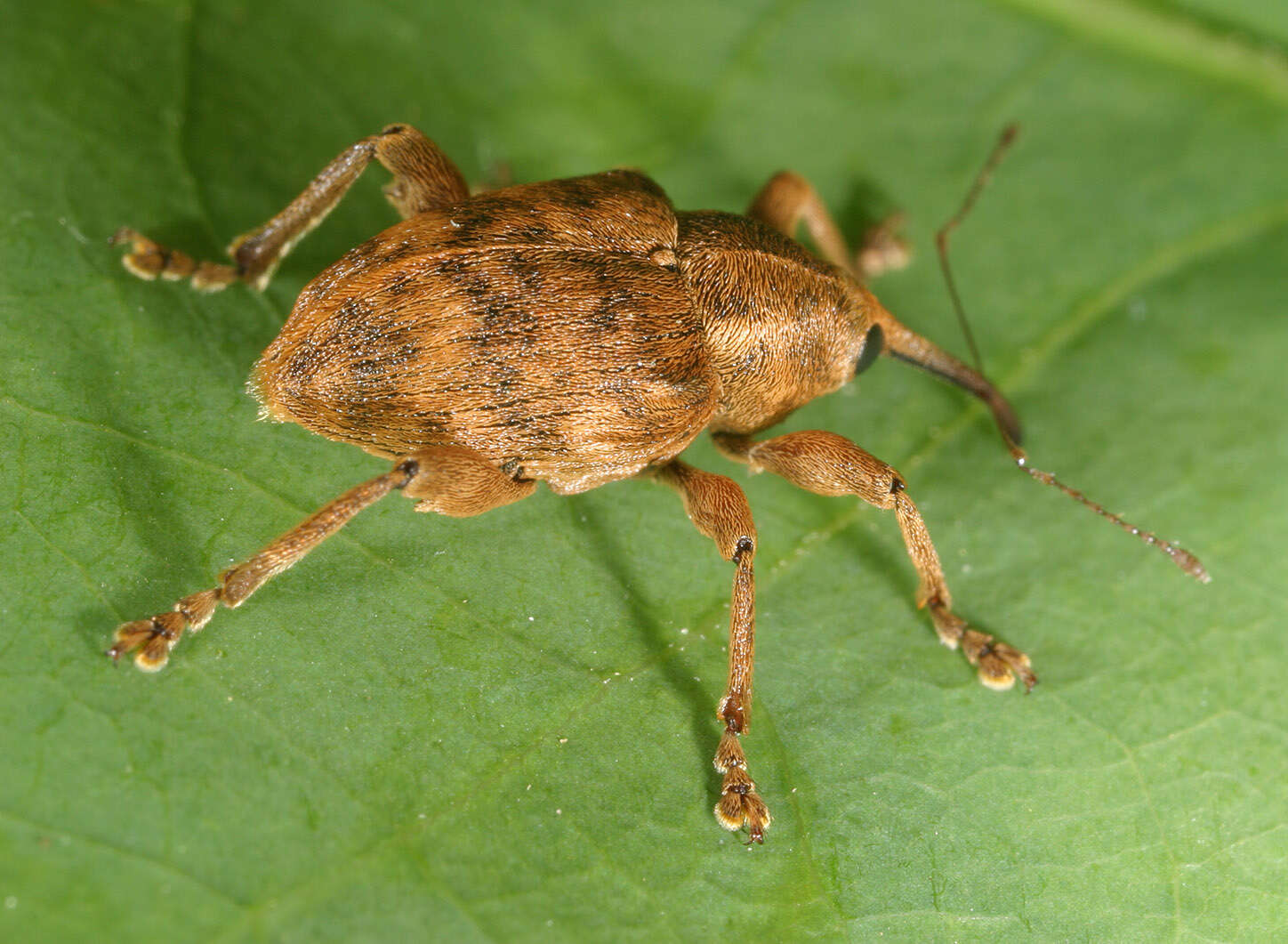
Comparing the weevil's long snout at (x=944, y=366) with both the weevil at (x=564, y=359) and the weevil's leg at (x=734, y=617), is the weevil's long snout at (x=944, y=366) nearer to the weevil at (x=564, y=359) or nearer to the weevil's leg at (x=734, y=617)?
the weevil at (x=564, y=359)

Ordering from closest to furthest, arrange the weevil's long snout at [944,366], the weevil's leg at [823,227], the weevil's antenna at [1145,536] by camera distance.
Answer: the weevil's antenna at [1145,536]
the weevil's long snout at [944,366]
the weevil's leg at [823,227]

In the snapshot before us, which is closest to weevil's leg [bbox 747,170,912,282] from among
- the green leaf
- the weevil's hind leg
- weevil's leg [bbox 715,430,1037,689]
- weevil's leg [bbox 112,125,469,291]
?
the green leaf

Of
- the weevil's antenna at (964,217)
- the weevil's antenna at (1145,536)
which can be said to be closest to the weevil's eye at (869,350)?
the weevil's antenna at (964,217)

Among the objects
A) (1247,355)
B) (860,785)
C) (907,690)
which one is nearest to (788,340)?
(907,690)

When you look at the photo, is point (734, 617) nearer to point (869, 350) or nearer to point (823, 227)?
point (869, 350)

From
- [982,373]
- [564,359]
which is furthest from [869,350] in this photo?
[564,359]

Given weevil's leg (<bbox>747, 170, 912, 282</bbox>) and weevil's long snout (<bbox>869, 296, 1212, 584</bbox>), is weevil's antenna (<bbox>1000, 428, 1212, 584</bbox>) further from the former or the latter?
weevil's leg (<bbox>747, 170, 912, 282</bbox>)
